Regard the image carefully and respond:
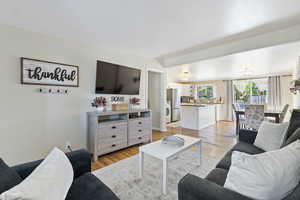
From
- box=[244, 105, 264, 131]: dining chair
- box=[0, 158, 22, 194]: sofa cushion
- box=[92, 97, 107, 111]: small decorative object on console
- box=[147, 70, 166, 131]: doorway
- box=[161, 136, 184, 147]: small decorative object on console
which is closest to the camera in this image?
box=[0, 158, 22, 194]: sofa cushion

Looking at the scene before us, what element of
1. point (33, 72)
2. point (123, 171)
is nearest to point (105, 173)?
point (123, 171)

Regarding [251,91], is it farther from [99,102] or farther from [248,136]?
[99,102]

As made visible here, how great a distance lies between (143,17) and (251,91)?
6.75 meters

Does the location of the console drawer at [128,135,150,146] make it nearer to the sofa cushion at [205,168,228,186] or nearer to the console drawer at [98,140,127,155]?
the console drawer at [98,140,127,155]

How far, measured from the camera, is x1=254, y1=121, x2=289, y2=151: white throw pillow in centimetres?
172

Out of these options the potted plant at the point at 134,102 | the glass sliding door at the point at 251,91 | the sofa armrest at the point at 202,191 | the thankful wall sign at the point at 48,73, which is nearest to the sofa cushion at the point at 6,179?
the sofa armrest at the point at 202,191

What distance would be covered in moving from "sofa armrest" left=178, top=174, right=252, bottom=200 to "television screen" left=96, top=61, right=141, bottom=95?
2.54 metres

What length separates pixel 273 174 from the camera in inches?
30.5

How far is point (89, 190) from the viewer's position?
1.13 metres

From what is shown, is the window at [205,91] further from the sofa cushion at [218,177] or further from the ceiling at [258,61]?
the sofa cushion at [218,177]

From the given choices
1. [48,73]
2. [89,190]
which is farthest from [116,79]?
[89,190]

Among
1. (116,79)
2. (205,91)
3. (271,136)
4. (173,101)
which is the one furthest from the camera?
(205,91)

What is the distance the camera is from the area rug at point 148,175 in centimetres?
170

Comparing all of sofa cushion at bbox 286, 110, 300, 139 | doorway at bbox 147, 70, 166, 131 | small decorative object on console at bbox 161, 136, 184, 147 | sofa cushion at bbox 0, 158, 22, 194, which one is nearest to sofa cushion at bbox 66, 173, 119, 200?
sofa cushion at bbox 0, 158, 22, 194
